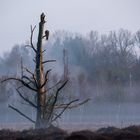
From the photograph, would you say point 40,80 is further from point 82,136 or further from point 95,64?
point 95,64

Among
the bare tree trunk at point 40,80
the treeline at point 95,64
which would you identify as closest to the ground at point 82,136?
the bare tree trunk at point 40,80

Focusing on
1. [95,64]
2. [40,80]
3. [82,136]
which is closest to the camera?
[82,136]

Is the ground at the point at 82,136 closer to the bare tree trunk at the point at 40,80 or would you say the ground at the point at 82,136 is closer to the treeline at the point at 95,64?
the bare tree trunk at the point at 40,80

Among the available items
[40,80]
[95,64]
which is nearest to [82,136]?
[40,80]

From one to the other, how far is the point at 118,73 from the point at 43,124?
5365 centimetres

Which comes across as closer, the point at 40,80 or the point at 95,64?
the point at 40,80

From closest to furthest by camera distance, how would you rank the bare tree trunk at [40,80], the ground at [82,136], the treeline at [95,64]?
the ground at [82,136], the bare tree trunk at [40,80], the treeline at [95,64]

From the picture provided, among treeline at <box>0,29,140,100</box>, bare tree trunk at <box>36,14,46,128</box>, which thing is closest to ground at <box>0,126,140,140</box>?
bare tree trunk at <box>36,14,46,128</box>

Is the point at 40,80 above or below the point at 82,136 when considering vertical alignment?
above

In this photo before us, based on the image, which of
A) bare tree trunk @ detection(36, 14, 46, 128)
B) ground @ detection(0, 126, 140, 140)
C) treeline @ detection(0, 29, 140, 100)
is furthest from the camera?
treeline @ detection(0, 29, 140, 100)

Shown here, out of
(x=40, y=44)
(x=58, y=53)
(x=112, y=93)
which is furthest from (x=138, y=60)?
(x=40, y=44)

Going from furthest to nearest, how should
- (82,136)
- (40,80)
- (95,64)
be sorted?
(95,64)
(40,80)
(82,136)

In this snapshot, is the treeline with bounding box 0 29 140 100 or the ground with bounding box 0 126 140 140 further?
the treeline with bounding box 0 29 140 100

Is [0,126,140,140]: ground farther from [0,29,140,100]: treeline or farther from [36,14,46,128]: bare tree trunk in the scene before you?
[0,29,140,100]: treeline
